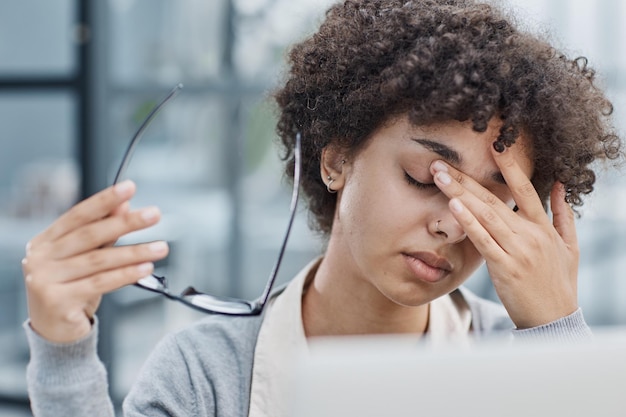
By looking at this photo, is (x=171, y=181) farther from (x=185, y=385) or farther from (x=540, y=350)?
(x=540, y=350)

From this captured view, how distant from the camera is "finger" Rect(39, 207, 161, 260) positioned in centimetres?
82

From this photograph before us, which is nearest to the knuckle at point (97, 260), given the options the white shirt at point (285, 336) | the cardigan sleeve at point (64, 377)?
the cardigan sleeve at point (64, 377)

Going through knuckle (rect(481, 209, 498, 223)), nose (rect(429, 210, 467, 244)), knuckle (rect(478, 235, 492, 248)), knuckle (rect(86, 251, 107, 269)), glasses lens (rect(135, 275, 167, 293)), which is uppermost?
knuckle (rect(481, 209, 498, 223))

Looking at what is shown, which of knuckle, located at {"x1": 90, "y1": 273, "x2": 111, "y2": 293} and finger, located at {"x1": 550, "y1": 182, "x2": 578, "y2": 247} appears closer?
knuckle, located at {"x1": 90, "y1": 273, "x2": 111, "y2": 293}

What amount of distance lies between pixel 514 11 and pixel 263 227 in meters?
2.11

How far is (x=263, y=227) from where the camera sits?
10.3 ft

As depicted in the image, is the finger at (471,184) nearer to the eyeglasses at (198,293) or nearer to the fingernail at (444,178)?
the fingernail at (444,178)

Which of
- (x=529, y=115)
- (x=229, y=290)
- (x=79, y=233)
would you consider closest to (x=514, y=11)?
(x=529, y=115)

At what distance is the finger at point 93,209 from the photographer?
2.69 ft

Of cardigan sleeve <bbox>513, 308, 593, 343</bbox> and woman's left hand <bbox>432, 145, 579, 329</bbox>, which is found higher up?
woman's left hand <bbox>432, 145, 579, 329</bbox>

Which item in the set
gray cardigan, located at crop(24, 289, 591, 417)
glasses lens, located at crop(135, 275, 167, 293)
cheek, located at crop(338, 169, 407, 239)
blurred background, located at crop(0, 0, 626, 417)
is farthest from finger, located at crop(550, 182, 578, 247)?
blurred background, located at crop(0, 0, 626, 417)

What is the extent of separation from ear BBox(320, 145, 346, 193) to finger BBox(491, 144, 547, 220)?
0.22 metres

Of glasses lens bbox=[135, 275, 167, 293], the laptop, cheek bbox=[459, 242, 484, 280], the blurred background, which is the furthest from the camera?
the blurred background

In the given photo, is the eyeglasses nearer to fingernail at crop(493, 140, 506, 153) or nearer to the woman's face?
the woman's face
